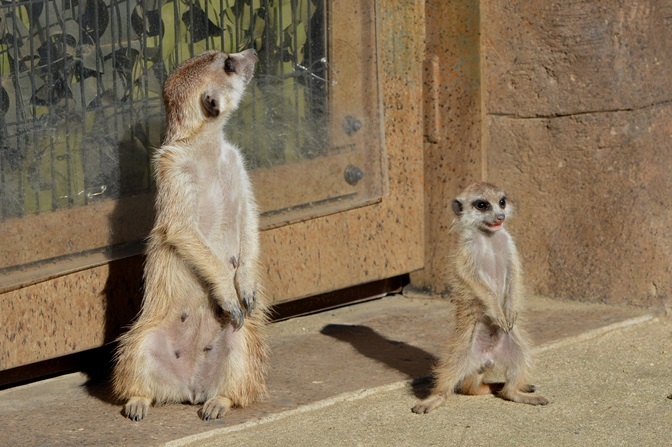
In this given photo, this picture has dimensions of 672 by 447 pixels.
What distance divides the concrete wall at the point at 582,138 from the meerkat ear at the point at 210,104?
209 cm

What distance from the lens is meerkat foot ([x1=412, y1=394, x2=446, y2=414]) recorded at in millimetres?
5223

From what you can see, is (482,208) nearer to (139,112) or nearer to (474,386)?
(474,386)

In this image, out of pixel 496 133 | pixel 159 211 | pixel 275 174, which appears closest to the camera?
pixel 159 211

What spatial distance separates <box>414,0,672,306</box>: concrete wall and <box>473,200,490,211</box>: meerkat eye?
1517mm

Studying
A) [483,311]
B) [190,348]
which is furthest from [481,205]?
[190,348]

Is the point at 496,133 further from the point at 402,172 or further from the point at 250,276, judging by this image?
the point at 250,276

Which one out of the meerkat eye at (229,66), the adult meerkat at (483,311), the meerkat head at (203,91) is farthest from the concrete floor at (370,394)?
the meerkat eye at (229,66)

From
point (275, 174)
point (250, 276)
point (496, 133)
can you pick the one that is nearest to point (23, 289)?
point (250, 276)

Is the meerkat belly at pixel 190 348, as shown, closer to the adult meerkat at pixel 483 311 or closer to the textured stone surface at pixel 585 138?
the adult meerkat at pixel 483 311

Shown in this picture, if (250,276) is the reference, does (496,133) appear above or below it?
above

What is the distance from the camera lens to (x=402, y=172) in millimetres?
6953

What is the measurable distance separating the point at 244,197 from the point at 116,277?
2.69ft

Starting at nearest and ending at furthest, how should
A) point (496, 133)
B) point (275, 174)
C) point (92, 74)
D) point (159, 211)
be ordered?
point (159, 211)
point (92, 74)
point (275, 174)
point (496, 133)

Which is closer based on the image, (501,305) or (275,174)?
(501,305)
